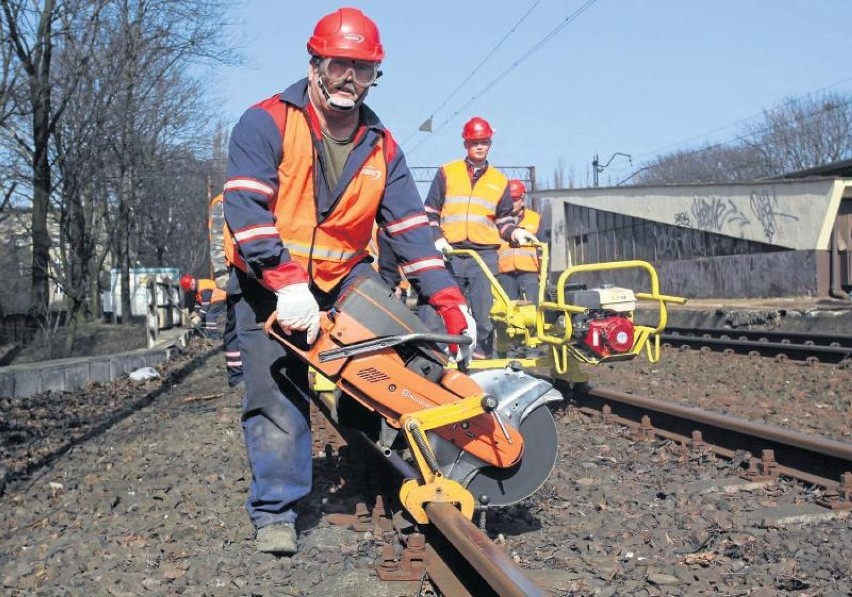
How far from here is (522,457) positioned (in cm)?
456

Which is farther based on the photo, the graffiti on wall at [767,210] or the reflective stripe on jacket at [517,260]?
the graffiti on wall at [767,210]

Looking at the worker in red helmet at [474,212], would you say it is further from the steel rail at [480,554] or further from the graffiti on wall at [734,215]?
the graffiti on wall at [734,215]

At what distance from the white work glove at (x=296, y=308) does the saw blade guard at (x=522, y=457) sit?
0.72m

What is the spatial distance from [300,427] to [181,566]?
2.64 ft

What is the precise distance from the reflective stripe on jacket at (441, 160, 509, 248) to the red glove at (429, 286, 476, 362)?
4335mm

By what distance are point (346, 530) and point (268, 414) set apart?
63 cm

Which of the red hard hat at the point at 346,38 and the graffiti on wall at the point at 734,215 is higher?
the graffiti on wall at the point at 734,215

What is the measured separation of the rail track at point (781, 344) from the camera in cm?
1145

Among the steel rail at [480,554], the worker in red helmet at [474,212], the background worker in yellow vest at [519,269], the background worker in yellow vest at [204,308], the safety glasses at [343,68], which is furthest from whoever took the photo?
the background worker in yellow vest at [204,308]

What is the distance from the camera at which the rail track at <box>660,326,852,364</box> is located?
1145 cm

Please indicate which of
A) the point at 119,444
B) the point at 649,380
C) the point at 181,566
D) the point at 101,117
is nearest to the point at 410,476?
the point at 181,566

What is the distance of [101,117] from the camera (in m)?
19.8

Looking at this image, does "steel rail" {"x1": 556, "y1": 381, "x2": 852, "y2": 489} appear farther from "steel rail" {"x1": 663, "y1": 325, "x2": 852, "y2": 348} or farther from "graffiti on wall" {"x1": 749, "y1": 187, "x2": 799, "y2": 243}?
"graffiti on wall" {"x1": 749, "y1": 187, "x2": 799, "y2": 243}

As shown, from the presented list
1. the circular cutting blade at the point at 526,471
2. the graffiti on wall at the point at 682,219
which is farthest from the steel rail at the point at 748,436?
the graffiti on wall at the point at 682,219
